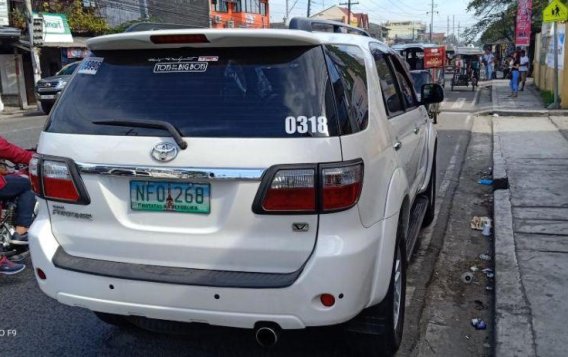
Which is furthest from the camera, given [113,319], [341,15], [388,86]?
[341,15]

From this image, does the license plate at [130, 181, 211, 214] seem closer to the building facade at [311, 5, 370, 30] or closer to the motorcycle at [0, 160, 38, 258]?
the motorcycle at [0, 160, 38, 258]

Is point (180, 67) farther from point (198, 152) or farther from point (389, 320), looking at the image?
point (389, 320)

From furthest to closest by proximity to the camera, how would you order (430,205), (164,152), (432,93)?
(430,205)
(432,93)
(164,152)

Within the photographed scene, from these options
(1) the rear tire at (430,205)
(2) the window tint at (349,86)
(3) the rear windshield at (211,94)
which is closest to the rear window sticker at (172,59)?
(3) the rear windshield at (211,94)

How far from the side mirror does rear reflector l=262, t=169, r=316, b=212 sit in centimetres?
294

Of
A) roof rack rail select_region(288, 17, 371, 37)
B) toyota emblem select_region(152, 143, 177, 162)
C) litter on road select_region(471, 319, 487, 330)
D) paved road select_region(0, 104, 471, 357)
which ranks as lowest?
litter on road select_region(471, 319, 487, 330)

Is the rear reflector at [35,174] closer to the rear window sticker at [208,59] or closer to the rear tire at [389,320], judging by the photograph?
the rear window sticker at [208,59]

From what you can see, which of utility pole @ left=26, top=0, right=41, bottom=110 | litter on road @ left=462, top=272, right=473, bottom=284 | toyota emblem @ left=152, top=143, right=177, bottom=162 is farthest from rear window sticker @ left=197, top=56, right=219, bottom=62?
utility pole @ left=26, top=0, right=41, bottom=110

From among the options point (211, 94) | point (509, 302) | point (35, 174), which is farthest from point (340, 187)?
point (509, 302)

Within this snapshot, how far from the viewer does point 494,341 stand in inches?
139

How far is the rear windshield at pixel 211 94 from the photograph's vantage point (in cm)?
272

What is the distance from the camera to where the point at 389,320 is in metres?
3.12

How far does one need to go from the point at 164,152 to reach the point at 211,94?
37 centimetres

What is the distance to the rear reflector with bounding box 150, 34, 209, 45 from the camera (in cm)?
287
